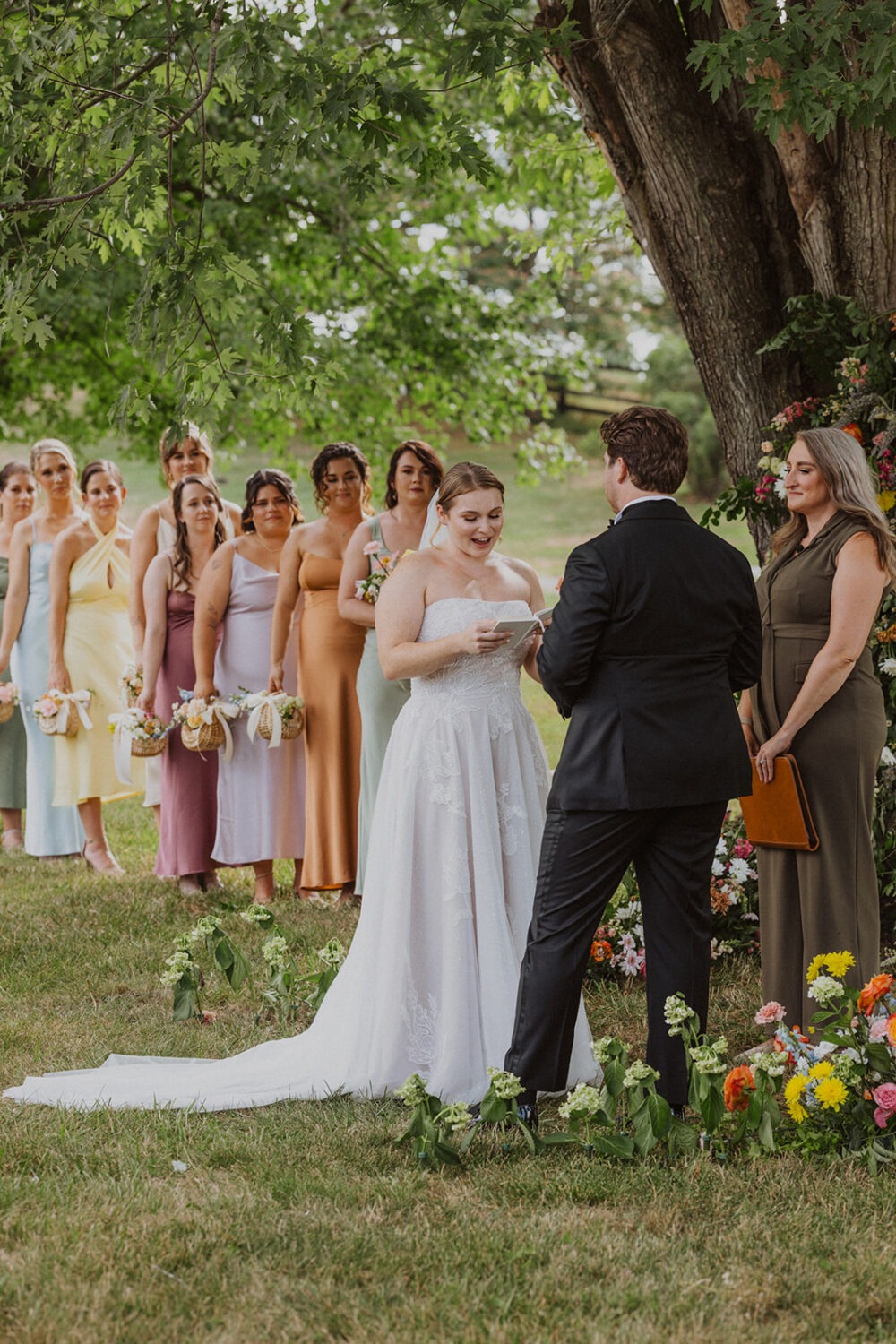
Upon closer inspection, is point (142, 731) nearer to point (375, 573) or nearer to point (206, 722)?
point (206, 722)

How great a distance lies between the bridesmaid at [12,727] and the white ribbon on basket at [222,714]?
236cm

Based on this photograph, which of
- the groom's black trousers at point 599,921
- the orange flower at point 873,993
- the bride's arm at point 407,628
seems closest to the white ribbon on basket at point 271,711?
the bride's arm at point 407,628

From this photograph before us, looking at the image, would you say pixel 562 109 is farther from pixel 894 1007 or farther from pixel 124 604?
pixel 894 1007

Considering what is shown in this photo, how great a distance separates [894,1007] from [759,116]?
2.98 metres

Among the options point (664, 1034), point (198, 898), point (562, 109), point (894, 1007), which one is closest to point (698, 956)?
point (664, 1034)

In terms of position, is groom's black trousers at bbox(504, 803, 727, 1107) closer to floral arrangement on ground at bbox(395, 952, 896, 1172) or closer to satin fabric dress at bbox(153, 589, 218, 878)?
floral arrangement on ground at bbox(395, 952, 896, 1172)

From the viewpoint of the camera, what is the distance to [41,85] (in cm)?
565

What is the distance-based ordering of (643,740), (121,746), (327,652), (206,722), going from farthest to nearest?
(121,746) < (327,652) < (206,722) < (643,740)

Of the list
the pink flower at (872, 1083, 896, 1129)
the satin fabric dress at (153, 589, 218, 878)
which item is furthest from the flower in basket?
the pink flower at (872, 1083, 896, 1129)

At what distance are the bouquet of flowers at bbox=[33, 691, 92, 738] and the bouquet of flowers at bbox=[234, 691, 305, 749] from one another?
1716 millimetres

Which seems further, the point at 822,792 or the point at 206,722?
the point at 206,722

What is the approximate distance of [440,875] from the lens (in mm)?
4785

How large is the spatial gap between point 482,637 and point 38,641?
18.4 ft

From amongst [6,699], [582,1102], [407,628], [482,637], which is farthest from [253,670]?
[582,1102]
